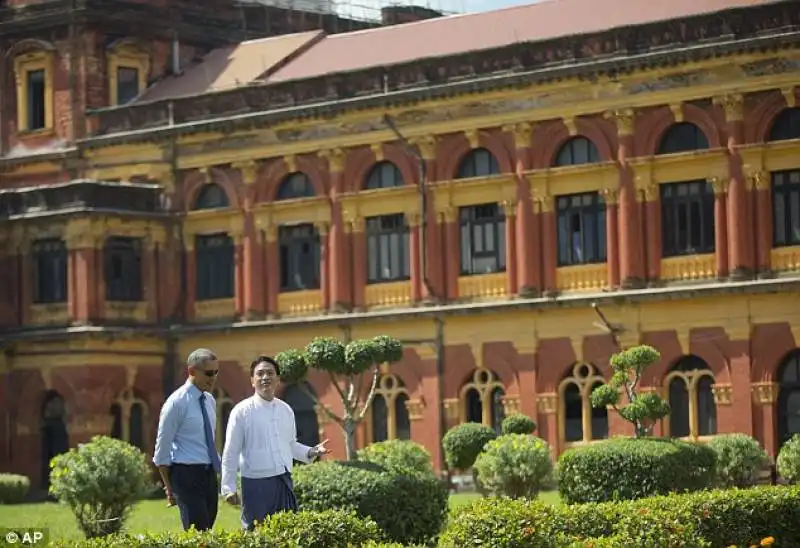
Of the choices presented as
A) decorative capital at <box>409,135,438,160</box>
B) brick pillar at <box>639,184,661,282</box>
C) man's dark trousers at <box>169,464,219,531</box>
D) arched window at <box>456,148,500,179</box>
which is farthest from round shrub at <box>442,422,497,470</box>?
man's dark trousers at <box>169,464,219,531</box>

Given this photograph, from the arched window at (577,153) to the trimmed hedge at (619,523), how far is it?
2359 centimetres

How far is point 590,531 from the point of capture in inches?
774

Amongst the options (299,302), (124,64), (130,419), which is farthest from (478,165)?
(124,64)

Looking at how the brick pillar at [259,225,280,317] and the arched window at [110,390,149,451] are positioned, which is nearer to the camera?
the brick pillar at [259,225,280,317]

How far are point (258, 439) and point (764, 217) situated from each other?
25.1 metres

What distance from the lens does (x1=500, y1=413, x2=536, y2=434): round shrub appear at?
141 ft

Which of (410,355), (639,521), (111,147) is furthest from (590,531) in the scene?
(111,147)

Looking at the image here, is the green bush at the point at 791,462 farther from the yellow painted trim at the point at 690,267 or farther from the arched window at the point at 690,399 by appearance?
the yellow painted trim at the point at 690,267

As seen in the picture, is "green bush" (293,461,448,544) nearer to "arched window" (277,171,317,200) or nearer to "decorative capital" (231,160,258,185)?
"arched window" (277,171,317,200)

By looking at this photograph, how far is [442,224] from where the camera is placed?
155ft

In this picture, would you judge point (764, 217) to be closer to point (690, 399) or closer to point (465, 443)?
point (690, 399)

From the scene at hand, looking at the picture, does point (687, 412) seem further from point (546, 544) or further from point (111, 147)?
point (546, 544)

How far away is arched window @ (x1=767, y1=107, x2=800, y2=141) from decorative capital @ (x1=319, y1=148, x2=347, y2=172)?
434 inches

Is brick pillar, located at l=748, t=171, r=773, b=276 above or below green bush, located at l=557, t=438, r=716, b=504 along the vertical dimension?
above
